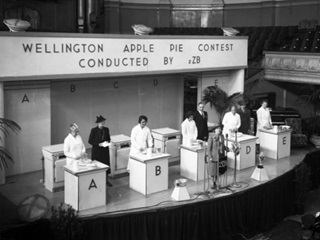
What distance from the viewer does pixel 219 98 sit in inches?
624

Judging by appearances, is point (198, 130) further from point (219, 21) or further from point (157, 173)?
point (219, 21)

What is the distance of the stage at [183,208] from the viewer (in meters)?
9.03

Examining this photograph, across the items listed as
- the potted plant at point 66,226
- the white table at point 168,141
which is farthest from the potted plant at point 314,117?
the potted plant at point 66,226

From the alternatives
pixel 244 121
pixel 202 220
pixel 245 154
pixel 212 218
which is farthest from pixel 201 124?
pixel 202 220

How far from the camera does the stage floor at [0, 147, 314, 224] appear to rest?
978cm

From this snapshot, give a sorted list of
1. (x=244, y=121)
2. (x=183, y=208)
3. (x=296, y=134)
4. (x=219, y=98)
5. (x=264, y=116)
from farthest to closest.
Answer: (x=219, y=98) < (x=296, y=134) < (x=244, y=121) < (x=264, y=116) < (x=183, y=208)

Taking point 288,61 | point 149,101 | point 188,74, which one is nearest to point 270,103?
point 288,61

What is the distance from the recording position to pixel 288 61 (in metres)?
17.5

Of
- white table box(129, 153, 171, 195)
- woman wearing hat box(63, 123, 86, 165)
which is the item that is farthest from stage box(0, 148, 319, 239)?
woman wearing hat box(63, 123, 86, 165)

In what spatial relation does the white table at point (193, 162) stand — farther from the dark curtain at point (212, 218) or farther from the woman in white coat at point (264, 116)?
the woman in white coat at point (264, 116)

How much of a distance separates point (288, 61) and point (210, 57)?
3954 millimetres

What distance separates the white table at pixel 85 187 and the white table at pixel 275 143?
6.08 m

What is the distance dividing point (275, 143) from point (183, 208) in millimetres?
5441

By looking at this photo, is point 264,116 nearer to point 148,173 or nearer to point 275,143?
point 275,143
